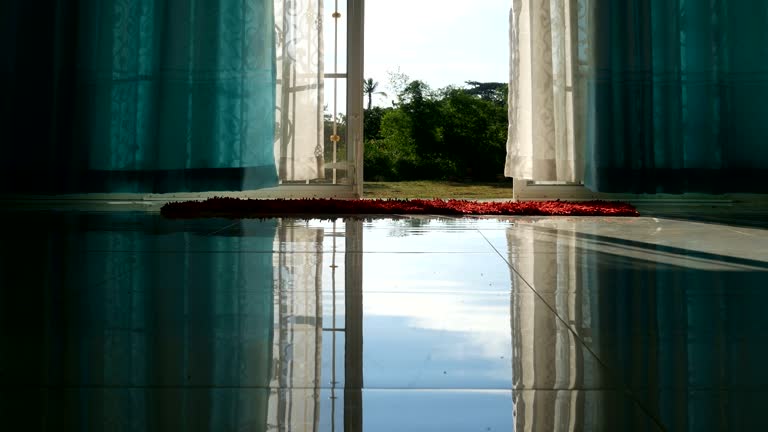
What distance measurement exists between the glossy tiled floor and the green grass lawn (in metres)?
5.23

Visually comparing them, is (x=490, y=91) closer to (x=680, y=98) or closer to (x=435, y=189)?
(x=435, y=189)

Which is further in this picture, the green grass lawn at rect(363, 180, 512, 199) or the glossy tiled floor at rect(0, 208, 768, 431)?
the green grass lawn at rect(363, 180, 512, 199)

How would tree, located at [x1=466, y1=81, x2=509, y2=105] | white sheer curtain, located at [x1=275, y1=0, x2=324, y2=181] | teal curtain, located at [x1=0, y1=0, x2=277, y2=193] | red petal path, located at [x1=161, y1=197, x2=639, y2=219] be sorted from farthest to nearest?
tree, located at [x1=466, y1=81, x2=509, y2=105] → white sheer curtain, located at [x1=275, y1=0, x2=324, y2=181] → teal curtain, located at [x1=0, y1=0, x2=277, y2=193] → red petal path, located at [x1=161, y1=197, x2=639, y2=219]

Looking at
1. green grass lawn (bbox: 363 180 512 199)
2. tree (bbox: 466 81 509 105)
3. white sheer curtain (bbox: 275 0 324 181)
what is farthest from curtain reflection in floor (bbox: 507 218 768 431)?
tree (bbox: 466 81 509 105)

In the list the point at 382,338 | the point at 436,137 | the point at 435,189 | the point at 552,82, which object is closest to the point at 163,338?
the point at 382,338

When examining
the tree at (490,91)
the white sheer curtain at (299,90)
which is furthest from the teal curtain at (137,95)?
the tree at (490,91)

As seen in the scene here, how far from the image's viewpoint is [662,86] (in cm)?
434

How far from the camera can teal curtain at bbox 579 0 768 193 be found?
14.2 ft

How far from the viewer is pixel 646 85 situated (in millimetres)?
4324

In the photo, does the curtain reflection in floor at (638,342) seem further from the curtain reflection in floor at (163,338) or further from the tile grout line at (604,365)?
the curtain reflection in floor at (163,338)

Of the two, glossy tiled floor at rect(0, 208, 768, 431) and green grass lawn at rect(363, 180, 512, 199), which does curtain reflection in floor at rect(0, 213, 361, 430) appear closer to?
glossy tiled floor at rect(0, 208, 768, 431)

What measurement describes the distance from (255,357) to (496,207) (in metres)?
3.12

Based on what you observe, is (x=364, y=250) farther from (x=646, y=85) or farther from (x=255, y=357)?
(x=646, y=85)

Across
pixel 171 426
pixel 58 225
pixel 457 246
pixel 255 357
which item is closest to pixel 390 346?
pixel 255 357
